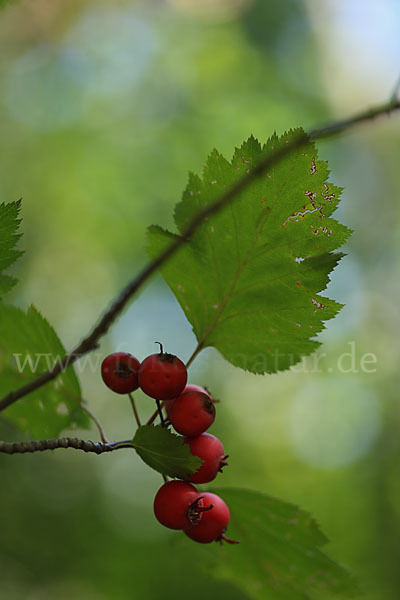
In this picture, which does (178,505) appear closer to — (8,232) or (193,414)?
(193,414)

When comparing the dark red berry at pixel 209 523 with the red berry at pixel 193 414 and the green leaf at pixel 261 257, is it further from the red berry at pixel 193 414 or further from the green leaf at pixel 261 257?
the green leaf at pixel 261 257

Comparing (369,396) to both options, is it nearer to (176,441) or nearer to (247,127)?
(247,127)

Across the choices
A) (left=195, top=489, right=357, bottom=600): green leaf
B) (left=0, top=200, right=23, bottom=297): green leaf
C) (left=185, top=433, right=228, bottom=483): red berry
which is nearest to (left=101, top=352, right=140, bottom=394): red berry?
(left=185, top=433, right=228, bottom=483): red berry

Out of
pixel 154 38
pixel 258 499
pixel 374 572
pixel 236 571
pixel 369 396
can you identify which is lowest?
pixel 374 572

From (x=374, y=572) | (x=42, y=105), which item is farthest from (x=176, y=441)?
(x=42, y=105)

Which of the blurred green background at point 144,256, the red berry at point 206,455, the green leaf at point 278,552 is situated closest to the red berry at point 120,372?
the red berry at point 206,455

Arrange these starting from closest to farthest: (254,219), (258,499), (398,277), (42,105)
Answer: (254,219) < (258,499) < (42,105) < (398,277)

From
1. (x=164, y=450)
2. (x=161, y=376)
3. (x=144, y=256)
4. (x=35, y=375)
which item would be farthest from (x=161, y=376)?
(x=144, y=256)
